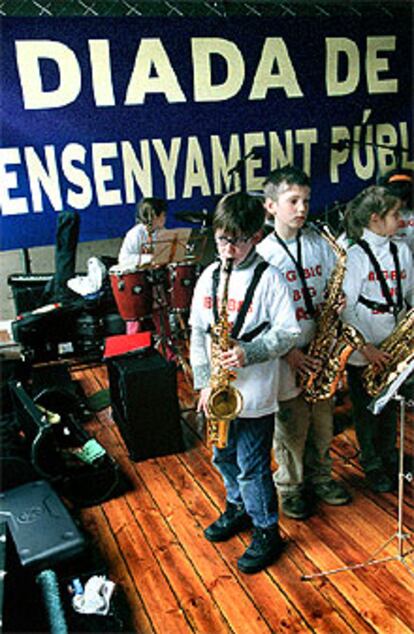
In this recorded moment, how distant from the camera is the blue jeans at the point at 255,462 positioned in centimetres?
234

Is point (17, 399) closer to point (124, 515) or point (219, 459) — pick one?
point (124, 515)

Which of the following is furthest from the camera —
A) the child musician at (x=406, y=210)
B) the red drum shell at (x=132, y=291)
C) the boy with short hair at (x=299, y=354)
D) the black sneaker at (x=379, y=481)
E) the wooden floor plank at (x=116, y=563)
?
the red drum shell at (x=132, y=291)

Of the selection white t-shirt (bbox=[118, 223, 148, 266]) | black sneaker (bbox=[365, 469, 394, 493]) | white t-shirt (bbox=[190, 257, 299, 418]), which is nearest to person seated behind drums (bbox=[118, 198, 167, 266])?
white t-shirt (bbox=[118, 223, 148, 266])

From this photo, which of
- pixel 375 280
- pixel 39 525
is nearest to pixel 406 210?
pixel 375 280

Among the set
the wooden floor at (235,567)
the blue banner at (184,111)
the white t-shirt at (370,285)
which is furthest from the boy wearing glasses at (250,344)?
the blue banner at (184,111)

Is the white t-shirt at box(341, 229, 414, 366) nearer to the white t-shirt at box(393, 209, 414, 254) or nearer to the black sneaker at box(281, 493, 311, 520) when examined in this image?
the black sneaker at box(281, 493, 311, 520)

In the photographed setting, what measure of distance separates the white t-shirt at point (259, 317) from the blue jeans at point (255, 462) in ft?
0.25

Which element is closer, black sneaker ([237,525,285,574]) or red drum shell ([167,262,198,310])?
black sneaker ([237,525,285,574])

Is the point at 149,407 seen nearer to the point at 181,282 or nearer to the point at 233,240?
the point at 181,282

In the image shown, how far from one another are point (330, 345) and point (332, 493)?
2.66 ft

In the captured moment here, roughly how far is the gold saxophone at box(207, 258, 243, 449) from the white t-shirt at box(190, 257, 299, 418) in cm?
5

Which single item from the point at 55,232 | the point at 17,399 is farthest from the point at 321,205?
the point at 17,399

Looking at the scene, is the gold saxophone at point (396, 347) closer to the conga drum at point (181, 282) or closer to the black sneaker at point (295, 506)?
the black sneaker at point (295, 506)

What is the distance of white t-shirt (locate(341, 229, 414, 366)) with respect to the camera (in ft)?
8.99
